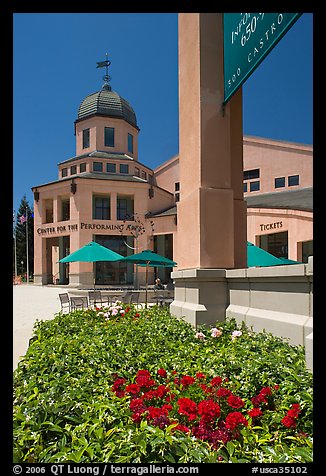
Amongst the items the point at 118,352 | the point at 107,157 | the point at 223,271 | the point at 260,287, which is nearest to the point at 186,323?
the point at 223,271

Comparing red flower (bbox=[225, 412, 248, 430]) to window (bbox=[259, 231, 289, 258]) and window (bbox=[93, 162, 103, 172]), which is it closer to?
window (bbox=[259, 231, 289, 258])

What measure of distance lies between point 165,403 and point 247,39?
5283mm

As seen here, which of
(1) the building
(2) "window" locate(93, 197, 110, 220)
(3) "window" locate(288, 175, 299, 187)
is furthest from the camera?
(2) "window" locate(93, 197, 110, 220)

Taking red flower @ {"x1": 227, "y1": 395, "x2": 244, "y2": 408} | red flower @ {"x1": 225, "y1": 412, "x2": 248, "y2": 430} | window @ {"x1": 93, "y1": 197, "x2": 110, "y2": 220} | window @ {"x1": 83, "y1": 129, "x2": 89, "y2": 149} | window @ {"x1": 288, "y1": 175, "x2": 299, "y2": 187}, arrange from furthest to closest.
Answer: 1. window @ {"x1": 83, "y1": 129, "x2": 89, "y2": 149}
2. window @ {"x1": 93, "y1": 197, "x2": 110, "y2": 220}
3. window @ {"x1": 288, "y1": 175, "x2": 299, "y2": 187}
4. red flower @ {"x1": 227, "y1": 395, "x2": 244, "y2": 408}
5. red flower @ {"x1": 225, "y1": 412, "x2": 248, "y2": 430}

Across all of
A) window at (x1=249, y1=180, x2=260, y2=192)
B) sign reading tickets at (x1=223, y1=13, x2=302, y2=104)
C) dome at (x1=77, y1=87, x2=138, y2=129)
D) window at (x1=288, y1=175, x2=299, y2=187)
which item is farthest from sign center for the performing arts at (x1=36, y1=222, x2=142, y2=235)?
sign reading tickets at (x1=223, y1=13, x2=302, y2=104)

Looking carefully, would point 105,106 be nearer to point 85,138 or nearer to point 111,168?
point 85,138

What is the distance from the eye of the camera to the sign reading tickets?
4.14 metres

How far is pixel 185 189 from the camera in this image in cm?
757

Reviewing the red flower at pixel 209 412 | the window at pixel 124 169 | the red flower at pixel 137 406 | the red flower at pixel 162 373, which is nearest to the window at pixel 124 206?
the window at pixel 124 169

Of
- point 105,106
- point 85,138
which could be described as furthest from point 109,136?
point 105,106

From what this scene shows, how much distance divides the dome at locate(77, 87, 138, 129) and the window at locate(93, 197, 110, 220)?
12.2 m

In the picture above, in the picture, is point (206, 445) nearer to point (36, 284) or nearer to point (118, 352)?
point (118, 352)

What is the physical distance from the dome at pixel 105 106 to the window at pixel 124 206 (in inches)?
466
